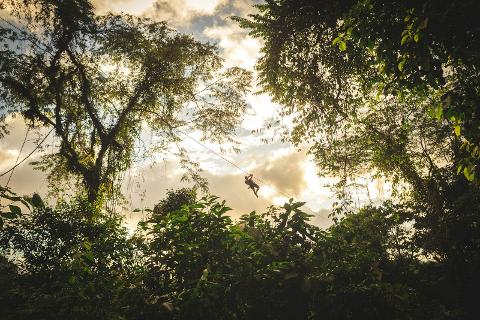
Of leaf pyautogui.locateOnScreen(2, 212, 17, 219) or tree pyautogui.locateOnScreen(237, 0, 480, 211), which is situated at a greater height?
tree pyautogui.locateOnScreen(237, 0, 480, 211)

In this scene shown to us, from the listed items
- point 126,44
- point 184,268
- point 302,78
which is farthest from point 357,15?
point 126,44

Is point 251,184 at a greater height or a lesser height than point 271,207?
greater

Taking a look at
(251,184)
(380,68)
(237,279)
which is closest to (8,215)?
(237,279)

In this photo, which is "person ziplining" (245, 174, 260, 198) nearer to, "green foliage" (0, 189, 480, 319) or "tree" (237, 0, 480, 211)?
"tree" (237, 0, 480, 211)

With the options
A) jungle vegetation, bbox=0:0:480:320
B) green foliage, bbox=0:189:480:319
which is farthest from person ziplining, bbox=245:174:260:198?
green foliage, bbox=0:189:480:319

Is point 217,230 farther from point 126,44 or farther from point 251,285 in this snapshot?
point 126,44

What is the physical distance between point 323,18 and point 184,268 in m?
6.49

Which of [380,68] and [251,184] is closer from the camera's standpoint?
[380,68]

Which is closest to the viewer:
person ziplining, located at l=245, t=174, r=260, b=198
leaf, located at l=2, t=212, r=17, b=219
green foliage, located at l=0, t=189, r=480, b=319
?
leaf, located at l=2, t=212, r=17, b=219

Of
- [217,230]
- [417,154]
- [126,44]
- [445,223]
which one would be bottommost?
[217,230]

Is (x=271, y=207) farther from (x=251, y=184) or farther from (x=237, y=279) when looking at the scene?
(x=251, y=184)

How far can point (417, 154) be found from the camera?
764 inches

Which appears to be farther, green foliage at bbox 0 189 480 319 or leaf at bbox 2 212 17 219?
green foliage at bbox 0 189 480 319

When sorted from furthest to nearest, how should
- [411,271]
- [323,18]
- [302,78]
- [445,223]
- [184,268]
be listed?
[445,223], [302,78], [323,18], [411,271], [184,268]
